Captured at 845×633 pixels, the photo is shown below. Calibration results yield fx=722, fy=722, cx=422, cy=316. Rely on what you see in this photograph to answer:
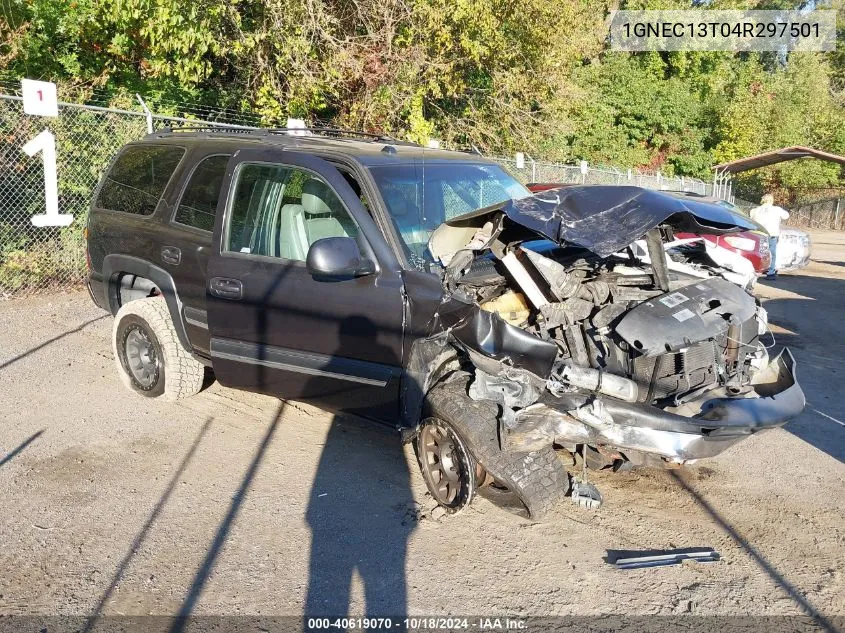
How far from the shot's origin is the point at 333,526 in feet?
12.9

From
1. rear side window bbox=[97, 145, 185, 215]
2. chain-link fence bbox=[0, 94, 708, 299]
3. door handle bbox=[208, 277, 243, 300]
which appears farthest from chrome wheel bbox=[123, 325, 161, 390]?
chain-link fence bbox=[0, 94, 708, 299]

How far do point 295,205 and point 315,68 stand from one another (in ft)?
27.0

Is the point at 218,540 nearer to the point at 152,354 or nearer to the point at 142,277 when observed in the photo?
the point at 152,354

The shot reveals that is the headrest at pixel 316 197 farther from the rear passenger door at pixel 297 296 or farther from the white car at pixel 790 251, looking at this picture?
the white car at pixel 790 251

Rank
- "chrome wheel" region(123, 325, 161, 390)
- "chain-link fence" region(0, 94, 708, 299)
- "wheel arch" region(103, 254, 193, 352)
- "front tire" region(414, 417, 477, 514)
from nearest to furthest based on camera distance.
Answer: "front tire" region(414, 417, 477, 514) < "wheel arch" region(103, 254, 193, 352) < "chrome wheel" region(123, 325, 161, 390) < "chain-link fence" region(0, 94, 708, 299)

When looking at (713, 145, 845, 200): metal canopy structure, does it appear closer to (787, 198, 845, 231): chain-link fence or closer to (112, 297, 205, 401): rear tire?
(787, 198, 845, 231): chain-link fence

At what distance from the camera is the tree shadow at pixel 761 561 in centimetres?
321

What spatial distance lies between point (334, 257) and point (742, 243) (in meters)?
9.31

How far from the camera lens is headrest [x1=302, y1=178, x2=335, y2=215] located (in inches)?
175

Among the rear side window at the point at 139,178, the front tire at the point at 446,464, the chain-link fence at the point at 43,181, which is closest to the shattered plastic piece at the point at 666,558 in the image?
the front tire at the point at 446,464

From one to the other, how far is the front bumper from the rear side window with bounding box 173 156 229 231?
2640mm

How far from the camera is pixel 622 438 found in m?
3.57

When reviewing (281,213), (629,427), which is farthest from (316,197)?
(629,427)

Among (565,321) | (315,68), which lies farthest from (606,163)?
(565,321)
